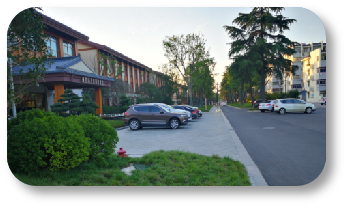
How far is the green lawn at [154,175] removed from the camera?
4.34 meters

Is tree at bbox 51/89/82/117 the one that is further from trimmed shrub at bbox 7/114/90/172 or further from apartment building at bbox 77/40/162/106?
trimmed shrub at bbox 7/114/90/172

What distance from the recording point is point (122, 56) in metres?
40.2

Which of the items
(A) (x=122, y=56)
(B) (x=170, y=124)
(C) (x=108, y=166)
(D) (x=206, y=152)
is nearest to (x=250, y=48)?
(A) (x=122, y=56)

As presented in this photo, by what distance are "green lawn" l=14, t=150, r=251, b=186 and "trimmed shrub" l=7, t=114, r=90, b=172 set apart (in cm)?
21

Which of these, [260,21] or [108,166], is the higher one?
[260,21]

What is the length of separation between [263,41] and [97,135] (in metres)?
30.9

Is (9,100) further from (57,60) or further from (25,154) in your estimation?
(57,60)

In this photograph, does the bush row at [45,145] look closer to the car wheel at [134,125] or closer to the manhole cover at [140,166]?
the manhole cover at [140,166]

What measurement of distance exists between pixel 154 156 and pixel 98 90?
54.5 feet

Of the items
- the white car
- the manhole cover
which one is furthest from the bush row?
the white car

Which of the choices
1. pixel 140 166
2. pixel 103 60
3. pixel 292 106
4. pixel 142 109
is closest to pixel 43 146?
pixel 140 166

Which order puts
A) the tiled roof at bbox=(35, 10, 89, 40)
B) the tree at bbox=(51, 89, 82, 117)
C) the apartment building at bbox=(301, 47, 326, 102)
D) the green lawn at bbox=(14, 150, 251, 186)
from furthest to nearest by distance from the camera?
the apartment building at bbox=(301, 47, 326, 102)
the tiled roof at bbox=(35, 10, 89, 40)
the tree at bbox=(51, 89, 82, 117)
the green lawn at bbox=(14, 150, 251, 186)

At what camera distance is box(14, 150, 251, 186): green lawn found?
4336 mm

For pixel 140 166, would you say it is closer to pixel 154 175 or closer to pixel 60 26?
pixel 154 175
